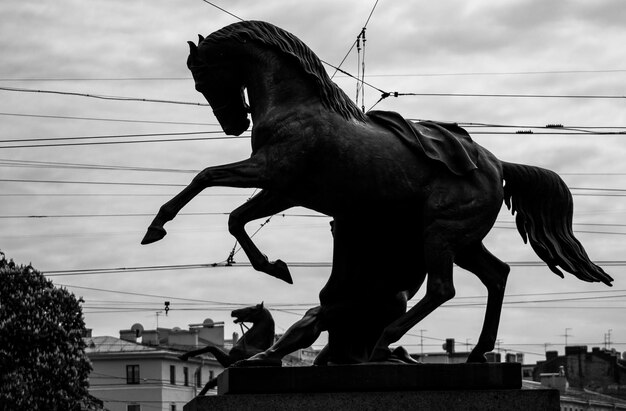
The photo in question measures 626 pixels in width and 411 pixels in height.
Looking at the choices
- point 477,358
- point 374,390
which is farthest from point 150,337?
point 374,390

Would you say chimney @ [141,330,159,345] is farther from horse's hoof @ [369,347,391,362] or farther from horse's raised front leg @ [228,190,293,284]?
horse's hoof @ [369,347,391,362]

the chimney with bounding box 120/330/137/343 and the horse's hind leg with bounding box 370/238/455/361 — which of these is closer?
the horse's hind leg with bounding box 370/238/455/361

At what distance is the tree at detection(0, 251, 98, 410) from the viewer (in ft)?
128

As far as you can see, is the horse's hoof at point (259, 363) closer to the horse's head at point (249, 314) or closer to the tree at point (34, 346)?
the horse's head at point (249, 314)

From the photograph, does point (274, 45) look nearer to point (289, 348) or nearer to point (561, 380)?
point (289, 348)

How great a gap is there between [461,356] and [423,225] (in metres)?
81.1

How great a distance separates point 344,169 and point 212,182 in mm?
1030

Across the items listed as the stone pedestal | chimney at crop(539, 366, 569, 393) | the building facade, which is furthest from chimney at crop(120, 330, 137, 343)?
the stone pedestal

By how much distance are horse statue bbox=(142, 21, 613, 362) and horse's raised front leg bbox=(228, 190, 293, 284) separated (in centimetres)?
1

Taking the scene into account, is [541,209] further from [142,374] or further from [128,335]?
[128,335]

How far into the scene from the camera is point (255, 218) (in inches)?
448

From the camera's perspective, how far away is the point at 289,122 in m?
11.1

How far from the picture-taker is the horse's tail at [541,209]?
12109 millimetres

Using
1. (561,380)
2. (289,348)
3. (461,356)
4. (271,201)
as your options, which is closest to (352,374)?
(289,348)
